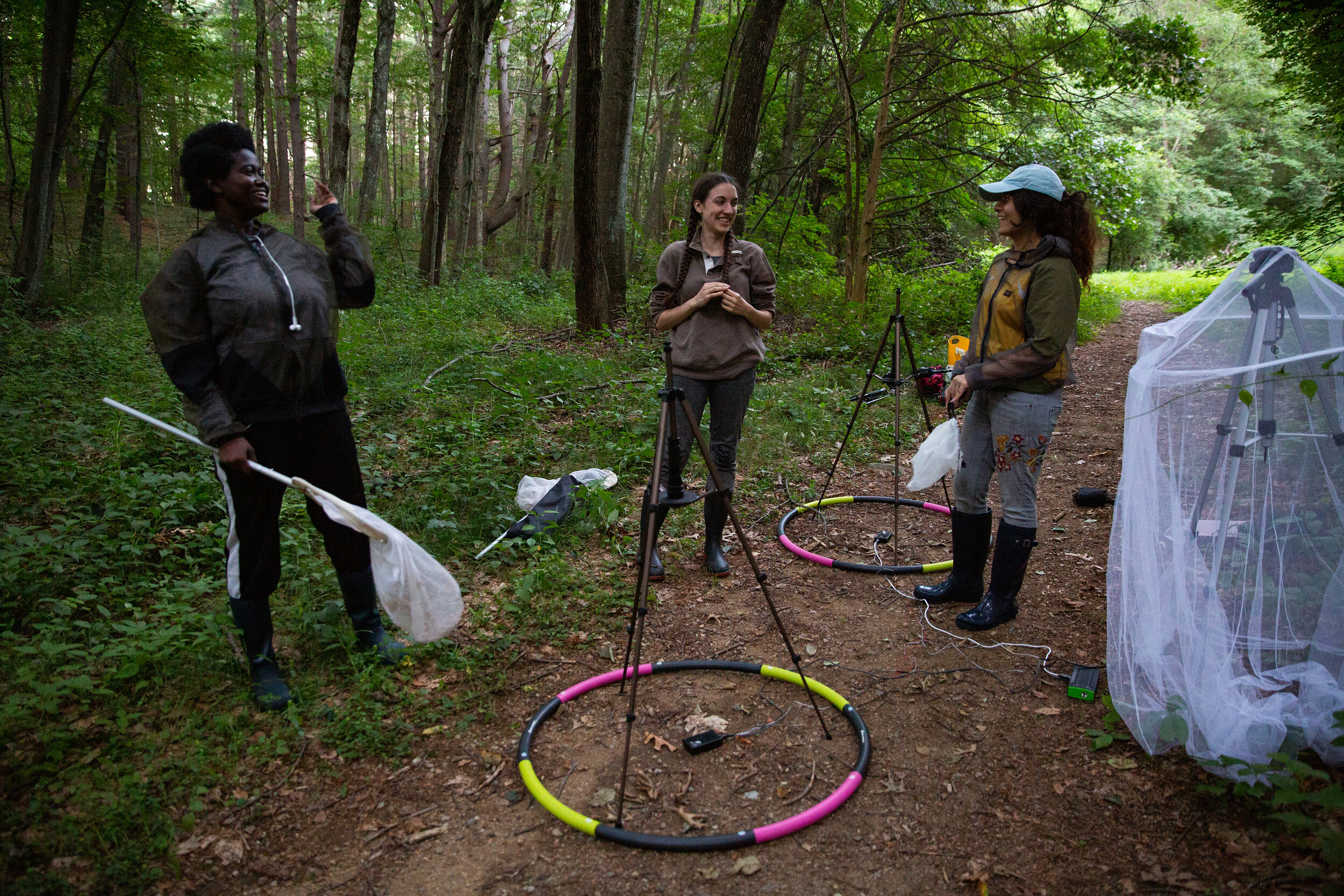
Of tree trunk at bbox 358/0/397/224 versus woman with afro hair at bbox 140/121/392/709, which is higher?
tree trunk at bbox 358/0/397/224

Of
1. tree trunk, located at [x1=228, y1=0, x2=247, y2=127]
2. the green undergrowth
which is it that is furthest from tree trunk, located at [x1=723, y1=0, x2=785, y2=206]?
tree trunk, located at [x1=228, y1=0, x2=247, y2=127]

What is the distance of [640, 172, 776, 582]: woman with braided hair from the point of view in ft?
13.1

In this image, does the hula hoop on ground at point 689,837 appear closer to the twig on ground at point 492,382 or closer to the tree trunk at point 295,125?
the twig on ground at point 492,382

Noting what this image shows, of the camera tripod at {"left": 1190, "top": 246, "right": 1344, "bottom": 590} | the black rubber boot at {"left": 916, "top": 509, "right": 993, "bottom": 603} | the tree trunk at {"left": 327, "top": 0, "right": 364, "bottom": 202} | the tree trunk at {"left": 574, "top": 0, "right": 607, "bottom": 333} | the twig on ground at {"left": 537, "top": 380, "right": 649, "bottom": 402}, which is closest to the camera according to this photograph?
the camera tripod at {"left": 1190, "top": 246, "right": 1344, "bottom": 590}

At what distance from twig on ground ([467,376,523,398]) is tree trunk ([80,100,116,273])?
958 centimetres

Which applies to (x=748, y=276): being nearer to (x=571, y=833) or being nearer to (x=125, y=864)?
(x=571, y=833)

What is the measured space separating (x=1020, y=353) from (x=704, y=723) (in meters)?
2.17

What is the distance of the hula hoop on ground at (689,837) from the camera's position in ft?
8.36

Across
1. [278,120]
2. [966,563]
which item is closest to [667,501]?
[966,563]

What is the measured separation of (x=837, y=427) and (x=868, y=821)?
507 cm

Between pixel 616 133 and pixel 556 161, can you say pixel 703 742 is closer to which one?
pixel 616 133

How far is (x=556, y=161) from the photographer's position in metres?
18.5

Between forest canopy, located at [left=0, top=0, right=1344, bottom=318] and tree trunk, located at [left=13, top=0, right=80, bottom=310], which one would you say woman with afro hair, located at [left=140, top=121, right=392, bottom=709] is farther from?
tree trunk, located at [left=13, top=0, right=80, bottom=310]

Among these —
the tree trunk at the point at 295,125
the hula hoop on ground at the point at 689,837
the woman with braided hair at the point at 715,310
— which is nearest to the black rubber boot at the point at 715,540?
the woman with braided hair at the point at 715,310
